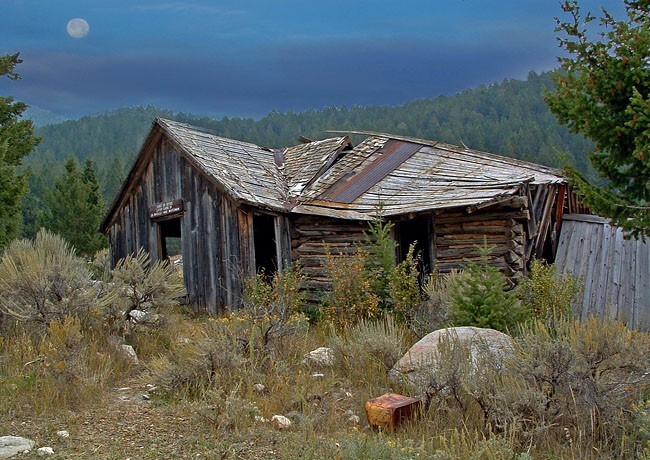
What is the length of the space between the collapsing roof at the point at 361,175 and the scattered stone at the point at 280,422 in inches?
242

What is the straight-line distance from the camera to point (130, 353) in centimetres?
701

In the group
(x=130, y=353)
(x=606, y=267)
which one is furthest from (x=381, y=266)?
(x=130, y=353)

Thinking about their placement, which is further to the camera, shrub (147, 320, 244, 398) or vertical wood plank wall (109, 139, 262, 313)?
vertical wood plank wall (109, 139, 262, 313)

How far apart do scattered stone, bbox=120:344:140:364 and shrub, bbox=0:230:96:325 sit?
72cm

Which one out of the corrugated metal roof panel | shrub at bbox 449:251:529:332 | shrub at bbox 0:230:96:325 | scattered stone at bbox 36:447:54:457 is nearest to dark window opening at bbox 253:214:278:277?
the corrugated metal roof panel

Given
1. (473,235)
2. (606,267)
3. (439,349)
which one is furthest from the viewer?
(473,235)

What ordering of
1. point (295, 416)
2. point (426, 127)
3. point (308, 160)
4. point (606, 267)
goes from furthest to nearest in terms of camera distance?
point (426, 127) < point (308, 160) < point (606, 267) < point (295, 416)

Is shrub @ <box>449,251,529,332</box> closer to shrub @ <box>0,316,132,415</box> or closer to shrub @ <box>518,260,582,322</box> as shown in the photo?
shrub @ <box>518,260,582,322</box>

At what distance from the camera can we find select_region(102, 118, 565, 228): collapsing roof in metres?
10.9

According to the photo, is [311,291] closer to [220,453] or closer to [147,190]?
[147,190]

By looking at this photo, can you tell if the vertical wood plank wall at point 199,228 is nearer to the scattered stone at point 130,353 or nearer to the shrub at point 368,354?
the scattered stone at point 130,353

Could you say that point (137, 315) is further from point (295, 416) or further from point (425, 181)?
point (425, 181)

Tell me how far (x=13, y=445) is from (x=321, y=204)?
8265 millimetres

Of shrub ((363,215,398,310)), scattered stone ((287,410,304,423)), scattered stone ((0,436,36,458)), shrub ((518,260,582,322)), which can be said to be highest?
shrub ((363,215,398,310))
